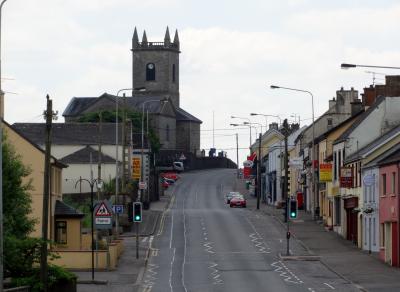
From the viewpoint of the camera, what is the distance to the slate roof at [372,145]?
244 feet

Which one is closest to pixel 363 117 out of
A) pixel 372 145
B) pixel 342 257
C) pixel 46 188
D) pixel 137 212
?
pixel 372 145

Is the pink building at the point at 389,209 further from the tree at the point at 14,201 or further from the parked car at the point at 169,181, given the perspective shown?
the parked car at the point at 169,181

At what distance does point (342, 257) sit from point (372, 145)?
10.5 metres

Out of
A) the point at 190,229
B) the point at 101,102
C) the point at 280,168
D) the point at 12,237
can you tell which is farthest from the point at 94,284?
the point at 101,102

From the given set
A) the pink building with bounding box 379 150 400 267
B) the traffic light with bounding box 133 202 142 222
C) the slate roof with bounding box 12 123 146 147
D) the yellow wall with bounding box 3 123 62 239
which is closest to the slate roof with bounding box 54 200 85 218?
the yellow wall with bounding box 3 123 62 239

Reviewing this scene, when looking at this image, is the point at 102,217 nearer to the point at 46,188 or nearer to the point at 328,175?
the point at 46,188

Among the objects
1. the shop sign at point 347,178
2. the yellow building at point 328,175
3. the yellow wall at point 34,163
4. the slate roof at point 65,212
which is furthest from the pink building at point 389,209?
the yellow wall at point 34,163

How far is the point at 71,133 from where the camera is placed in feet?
398

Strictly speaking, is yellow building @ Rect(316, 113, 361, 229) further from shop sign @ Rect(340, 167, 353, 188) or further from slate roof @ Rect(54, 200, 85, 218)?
slate roof @ Rect(54, 200, 85, 218)

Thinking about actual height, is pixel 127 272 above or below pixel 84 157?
below

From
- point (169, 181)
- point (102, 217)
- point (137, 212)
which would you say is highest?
point (169, 181)

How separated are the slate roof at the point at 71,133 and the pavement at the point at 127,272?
84.7 feet

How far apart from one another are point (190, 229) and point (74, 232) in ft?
48.1

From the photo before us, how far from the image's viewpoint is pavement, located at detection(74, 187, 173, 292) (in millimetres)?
53719
